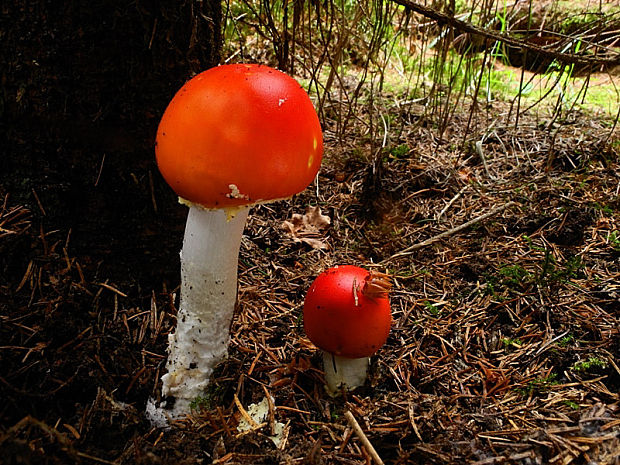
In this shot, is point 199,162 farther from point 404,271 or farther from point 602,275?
point 602,275

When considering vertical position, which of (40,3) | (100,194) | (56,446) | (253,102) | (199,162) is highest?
(40,3)

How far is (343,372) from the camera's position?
87.8 inches

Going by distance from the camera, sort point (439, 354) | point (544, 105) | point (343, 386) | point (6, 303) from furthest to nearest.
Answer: point (544, 105), point (439, 354), point (343, 386), point (6, 303)

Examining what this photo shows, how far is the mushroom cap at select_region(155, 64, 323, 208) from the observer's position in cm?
150

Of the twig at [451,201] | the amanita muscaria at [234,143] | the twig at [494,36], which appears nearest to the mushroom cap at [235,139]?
the amanita muscaria at [234,143]

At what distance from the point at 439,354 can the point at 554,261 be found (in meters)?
0.92

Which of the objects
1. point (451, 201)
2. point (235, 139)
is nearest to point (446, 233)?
point (451, 201)

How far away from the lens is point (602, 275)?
262 centimetres

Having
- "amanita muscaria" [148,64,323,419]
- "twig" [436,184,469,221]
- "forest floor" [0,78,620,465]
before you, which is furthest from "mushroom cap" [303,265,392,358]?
"twig" [436,184,469,221]

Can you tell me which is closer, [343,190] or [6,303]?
[6,303]

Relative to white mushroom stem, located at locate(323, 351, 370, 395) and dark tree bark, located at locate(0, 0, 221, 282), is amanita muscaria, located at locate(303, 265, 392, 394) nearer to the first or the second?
white mushroom stem, located at locate(323, 351, 370, 395)

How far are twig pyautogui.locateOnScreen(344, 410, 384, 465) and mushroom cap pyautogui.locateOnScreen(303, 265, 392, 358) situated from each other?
0.31m

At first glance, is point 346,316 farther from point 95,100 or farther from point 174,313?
point 95,100

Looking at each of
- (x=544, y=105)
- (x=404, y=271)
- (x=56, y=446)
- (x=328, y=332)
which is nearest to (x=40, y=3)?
(x=56, y=446)
